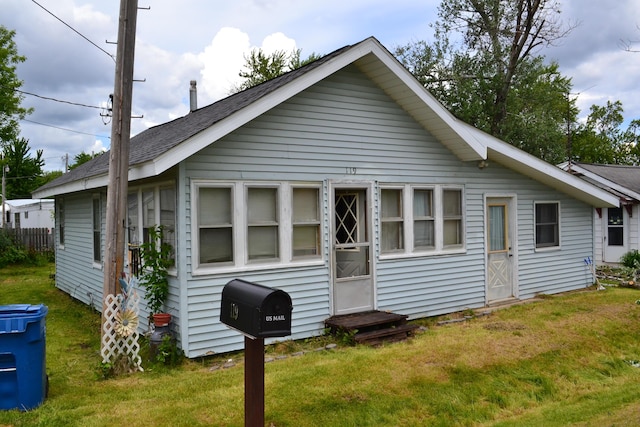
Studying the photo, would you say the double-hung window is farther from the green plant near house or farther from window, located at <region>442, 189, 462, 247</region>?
window, located at <region>442, 189, 462, 247</region>

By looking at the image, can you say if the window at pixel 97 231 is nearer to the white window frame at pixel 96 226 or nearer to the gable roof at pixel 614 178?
the white window frame at pixel 96 226

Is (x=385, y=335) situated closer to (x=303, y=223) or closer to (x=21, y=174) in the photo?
(x=303, y=223)

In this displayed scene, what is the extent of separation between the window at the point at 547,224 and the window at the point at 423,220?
3.13 metres

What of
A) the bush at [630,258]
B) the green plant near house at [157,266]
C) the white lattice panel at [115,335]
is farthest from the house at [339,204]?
the bush at [630,258]

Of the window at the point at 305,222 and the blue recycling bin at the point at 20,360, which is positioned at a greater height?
the window at the point at 305,222

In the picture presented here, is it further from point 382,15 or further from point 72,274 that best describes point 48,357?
point 382,15

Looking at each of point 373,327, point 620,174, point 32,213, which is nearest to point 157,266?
point 373,327

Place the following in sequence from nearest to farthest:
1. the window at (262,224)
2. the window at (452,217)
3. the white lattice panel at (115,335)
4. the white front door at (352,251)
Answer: the white lattice panel at (115,335), the window at (262,224), the white front door at (352,251), the window at (452,217)

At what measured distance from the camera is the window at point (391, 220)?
8.66m

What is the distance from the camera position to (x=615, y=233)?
17.2m

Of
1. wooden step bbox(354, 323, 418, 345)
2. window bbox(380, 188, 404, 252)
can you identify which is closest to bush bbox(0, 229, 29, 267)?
window bbox(380, 188, 404, 252)

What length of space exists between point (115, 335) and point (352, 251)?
390cm

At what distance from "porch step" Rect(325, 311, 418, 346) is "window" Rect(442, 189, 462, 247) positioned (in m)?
2.26

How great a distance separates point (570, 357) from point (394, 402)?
3.07m
